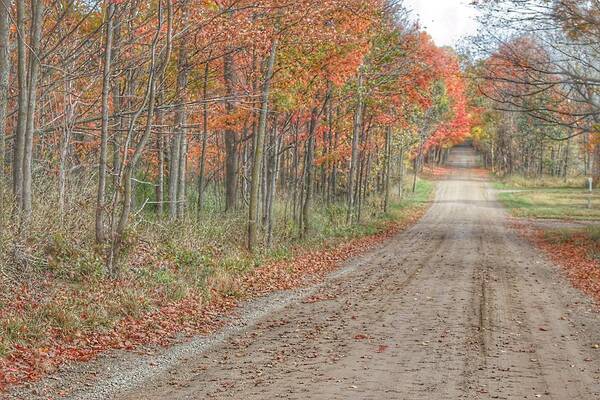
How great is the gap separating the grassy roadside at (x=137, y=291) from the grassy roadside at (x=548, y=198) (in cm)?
2500

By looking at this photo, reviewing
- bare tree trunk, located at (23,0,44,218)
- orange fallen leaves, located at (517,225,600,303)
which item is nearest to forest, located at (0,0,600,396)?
bare tree trunk, located at (23,0,44,218)

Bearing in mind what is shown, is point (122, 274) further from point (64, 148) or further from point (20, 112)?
point (20, 112)

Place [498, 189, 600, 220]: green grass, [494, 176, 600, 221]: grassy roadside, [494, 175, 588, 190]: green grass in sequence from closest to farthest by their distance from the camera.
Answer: [498, 189, 600, 220]: green grass
[494, 176, 600, 221]: grassy roadside
[494, 175, 588, 190]: green grass

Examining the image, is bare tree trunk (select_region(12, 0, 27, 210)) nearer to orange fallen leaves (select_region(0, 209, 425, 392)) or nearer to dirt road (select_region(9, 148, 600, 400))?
orange fallen leaves (select_region(0, 209, 425, 392))

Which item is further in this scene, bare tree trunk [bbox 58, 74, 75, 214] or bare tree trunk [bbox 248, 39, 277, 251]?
bare tree trunk [bbox 248, 39, 277, 251]

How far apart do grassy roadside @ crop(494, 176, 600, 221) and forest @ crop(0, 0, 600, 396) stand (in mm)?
12180

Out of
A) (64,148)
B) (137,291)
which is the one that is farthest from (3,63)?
(137,291)

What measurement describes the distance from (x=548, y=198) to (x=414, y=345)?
47315 millimetres

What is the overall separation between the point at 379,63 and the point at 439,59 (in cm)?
393

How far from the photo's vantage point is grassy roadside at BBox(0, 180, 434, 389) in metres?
9.56

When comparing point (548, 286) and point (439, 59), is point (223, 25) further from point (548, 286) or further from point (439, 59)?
point (439, 59)

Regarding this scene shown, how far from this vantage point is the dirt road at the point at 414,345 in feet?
25.9

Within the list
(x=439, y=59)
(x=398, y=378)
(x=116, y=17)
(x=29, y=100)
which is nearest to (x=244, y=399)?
(x=398, y=378)

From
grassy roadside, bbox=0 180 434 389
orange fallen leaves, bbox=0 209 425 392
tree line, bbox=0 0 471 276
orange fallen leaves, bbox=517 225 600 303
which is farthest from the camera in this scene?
orange fallen leaves, bbox=517 225 600 303
